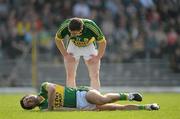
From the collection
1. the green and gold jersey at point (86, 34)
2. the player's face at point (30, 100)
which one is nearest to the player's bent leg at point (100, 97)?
the player's face at point (30, 100)

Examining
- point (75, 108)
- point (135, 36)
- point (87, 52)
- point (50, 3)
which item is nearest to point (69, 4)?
point (50, 3)

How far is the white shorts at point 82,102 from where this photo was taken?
1644cm

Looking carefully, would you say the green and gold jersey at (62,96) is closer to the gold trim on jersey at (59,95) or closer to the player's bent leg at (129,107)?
the gold trim on jersey at (59,95)

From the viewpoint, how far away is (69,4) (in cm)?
3288

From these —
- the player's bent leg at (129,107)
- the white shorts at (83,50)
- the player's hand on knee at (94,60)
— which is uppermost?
the white shorts at (83,50)

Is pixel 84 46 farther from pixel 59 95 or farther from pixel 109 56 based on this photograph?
pixel 109 56

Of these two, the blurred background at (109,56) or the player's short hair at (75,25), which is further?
the blurred background at (109,56)

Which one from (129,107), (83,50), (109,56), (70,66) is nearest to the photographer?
(129,107)

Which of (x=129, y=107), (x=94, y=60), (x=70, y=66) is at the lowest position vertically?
(x=129, y=107)

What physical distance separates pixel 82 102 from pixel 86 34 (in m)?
2.48

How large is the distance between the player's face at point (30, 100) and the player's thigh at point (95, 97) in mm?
1109

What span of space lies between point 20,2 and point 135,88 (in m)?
6.63

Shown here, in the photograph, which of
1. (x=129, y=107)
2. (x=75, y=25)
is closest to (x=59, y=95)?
(x=129, y=107)

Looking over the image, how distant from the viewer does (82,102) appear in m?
16.6
